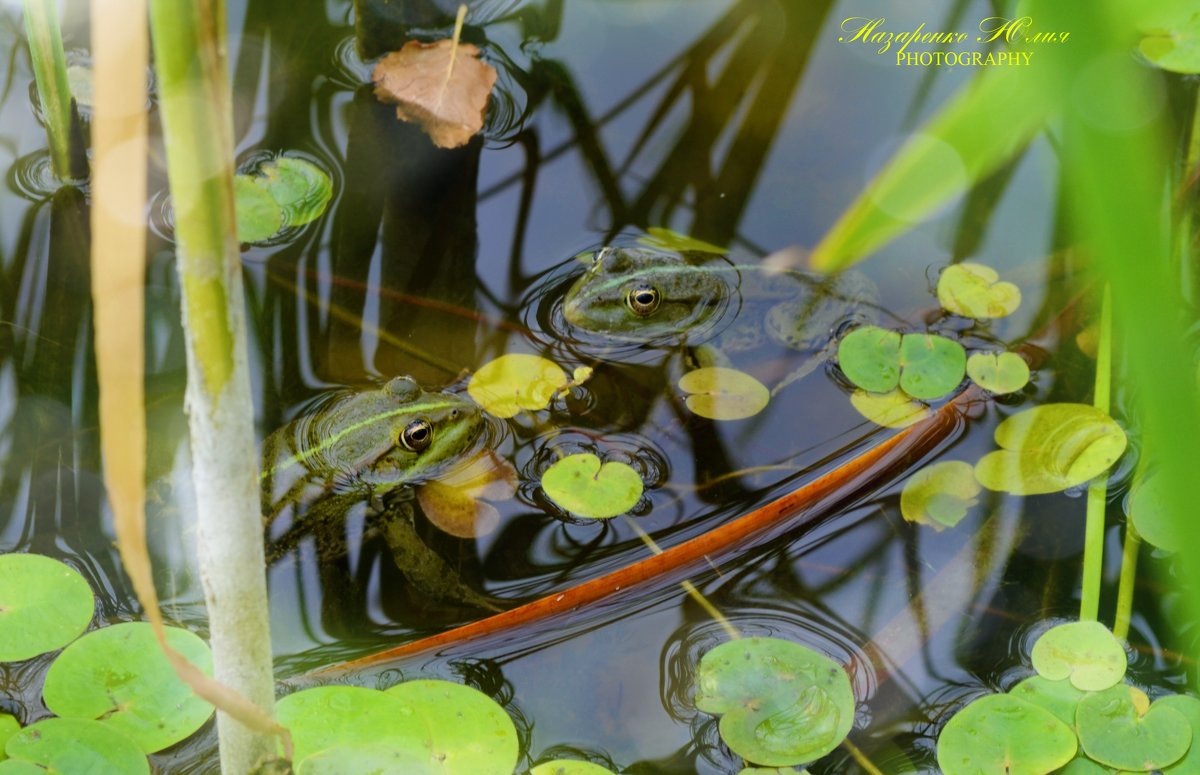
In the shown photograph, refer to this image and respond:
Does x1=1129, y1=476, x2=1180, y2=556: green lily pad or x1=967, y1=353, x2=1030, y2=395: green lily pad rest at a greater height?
x1=967, y1=353, x2=1030, y2=395: green lily pad

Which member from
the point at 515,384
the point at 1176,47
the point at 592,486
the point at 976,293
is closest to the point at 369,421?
the point at 515,384

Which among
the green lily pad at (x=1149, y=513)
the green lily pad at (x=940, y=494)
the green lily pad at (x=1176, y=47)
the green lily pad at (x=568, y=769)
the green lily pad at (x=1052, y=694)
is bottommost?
the green lily pad at (x=568, y=769)

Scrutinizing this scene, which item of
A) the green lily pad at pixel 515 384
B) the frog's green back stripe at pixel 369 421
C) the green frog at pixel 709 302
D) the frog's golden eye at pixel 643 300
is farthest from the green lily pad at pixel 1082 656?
the frog's green back stripe at pixel 369 421

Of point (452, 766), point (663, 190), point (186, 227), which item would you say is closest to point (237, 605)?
point (186, 227)

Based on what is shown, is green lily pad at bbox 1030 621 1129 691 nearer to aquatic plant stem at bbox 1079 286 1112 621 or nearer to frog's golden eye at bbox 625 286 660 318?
aquatic plant stem at bbox 1079 286 1112 621

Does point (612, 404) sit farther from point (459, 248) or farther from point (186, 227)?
point (186, 227)

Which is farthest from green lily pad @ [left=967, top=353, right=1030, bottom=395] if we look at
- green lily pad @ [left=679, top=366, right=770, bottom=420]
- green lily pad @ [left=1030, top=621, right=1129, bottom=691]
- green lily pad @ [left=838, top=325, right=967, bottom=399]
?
green lily pad @ [left=1030, top=621, right=1129, bottom=691]

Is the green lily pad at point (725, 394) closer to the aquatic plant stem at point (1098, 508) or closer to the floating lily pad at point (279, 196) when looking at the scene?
the aquatic plant stem at point (1098, 508)
